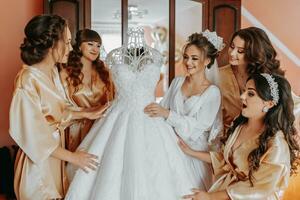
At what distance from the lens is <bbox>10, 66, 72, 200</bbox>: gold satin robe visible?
1461 millimetres

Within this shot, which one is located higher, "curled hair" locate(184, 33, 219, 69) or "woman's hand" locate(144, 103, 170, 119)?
"curled hair" locate(184, 33, 219, 69)

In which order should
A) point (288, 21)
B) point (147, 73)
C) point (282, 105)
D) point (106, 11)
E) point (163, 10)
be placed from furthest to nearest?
point (288, 21) → point (163, 10) → point (106, 11) → point (147, 73) → point (282, 105)

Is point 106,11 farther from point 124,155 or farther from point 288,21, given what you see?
point 288,21

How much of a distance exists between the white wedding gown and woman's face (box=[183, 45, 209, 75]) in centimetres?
20

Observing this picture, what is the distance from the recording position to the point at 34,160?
1.49 meters

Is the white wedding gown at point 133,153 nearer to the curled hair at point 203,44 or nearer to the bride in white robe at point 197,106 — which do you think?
the bride in white robe at point 197,106

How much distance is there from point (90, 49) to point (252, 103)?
0.88 meters

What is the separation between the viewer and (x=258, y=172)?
136 centimetres

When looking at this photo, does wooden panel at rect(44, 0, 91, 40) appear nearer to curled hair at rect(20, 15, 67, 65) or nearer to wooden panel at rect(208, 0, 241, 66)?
curled hair at rect(20, 15, 67, 65)

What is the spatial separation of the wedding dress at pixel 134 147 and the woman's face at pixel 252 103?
341 millimetres

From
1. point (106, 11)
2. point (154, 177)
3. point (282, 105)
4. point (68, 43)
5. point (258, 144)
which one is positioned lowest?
point (154, 177)

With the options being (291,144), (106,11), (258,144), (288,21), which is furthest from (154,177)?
(288,21)

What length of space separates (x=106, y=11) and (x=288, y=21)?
1.98 metres

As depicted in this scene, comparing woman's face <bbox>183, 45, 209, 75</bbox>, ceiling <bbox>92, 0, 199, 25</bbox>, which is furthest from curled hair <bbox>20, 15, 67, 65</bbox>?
ceiling <bbox>92, 0, 199, 25</bbox>
